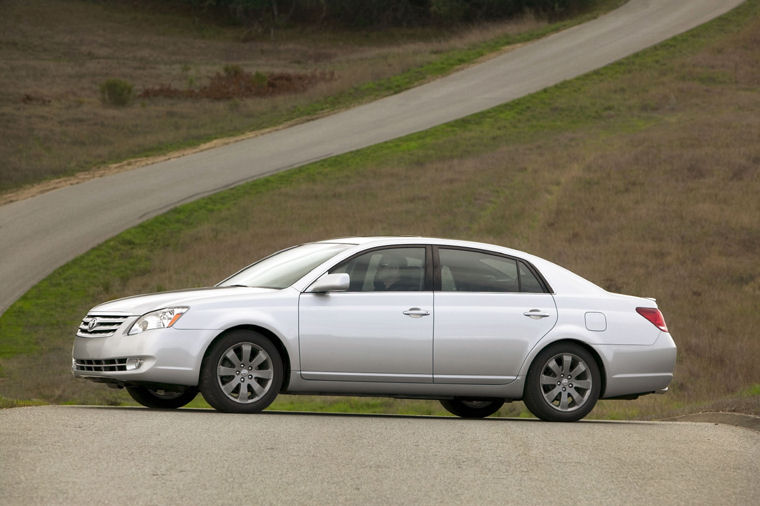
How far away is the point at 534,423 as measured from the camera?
10164mm

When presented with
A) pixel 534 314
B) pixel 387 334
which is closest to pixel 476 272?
pixel 534 314

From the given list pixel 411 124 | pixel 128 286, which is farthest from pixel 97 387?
pixel 411 124

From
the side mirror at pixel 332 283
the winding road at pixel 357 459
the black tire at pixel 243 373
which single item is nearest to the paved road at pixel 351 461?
the winding road at pixel 357 459

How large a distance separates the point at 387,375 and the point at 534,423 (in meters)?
1.34

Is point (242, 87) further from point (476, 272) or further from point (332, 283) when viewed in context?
point (332, 283)

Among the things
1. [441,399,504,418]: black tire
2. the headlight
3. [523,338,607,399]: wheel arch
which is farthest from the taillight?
the headlight

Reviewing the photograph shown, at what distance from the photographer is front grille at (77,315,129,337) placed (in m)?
9.79

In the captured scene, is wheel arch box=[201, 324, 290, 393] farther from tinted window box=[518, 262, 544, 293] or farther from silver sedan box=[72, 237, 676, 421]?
tinted window box=[518, 262, 544, 293]

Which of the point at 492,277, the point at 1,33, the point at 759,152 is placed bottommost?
the point at 492,277

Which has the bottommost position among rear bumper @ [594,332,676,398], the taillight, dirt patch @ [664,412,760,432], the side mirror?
dirt patch @ [664,412,760,432]

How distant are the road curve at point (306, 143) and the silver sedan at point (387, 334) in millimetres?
11569

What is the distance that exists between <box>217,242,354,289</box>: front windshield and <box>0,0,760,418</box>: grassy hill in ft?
14.9

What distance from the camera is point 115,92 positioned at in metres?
40.7

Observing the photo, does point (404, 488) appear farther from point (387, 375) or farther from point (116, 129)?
point (116, 129)
